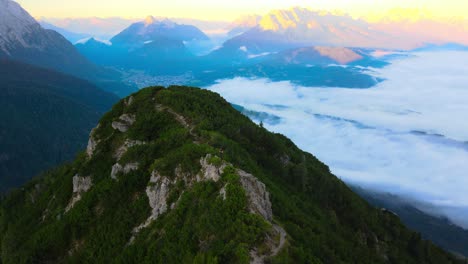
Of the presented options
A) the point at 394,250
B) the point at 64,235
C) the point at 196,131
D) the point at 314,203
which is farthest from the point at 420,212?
the point at 64,235

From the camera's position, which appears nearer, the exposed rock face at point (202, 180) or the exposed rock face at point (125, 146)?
the exposed rock face at point (202, 180)

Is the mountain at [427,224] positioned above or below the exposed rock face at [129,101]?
below

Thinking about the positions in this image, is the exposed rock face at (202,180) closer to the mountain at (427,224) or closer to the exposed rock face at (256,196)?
the exposed rock face at (256,196)

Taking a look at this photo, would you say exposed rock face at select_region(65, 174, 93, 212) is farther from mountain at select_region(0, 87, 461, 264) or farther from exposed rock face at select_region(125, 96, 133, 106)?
exposed rock face at select_region(125, 96, 133, 106)

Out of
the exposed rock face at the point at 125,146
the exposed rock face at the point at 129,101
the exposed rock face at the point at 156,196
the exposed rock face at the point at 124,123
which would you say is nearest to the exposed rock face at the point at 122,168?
the exposed rock face at the point at 125,146

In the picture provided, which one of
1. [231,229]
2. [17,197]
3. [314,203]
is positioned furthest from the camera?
[17,197]

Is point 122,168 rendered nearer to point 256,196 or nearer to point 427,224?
point 256,196

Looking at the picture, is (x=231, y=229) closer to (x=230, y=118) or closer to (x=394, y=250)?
(x=230, y=118)

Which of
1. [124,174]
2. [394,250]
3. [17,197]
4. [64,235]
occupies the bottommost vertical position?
[17,197]
